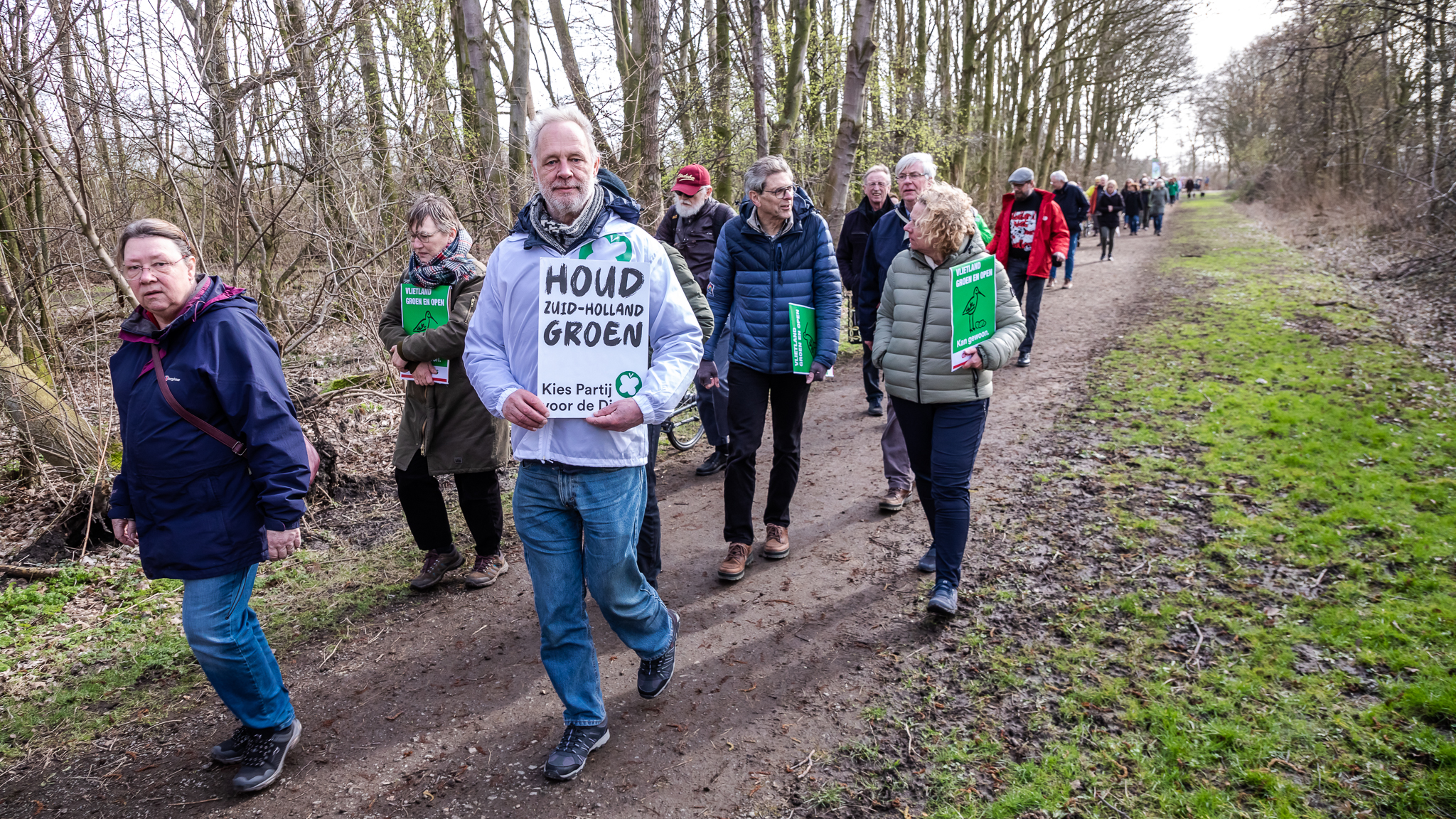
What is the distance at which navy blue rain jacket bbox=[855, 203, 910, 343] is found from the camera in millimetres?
5516

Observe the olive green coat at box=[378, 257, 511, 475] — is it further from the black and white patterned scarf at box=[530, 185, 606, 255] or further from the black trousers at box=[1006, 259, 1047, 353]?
the black trousers at box=[1006, 259, 1047, 353]

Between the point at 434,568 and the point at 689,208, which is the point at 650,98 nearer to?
the point at 689,208

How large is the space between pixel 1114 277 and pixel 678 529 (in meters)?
14.8

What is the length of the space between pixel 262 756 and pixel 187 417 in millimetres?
1341

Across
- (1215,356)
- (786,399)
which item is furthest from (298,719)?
(1215,356)

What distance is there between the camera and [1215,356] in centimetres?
894

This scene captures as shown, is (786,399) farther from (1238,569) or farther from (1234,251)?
(1234,251)

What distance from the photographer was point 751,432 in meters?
4.39

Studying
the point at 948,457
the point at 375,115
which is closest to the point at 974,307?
the point at 948,457

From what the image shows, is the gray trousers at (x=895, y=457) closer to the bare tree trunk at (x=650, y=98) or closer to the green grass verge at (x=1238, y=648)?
the green grass verge at (x=1238, y=648)

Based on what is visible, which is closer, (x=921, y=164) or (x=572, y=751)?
(x=572, y=751)

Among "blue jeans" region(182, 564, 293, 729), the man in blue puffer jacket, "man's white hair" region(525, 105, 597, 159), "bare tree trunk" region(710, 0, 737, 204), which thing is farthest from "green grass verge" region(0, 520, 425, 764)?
"bare tree trunk" region(710, 0, 737, 204)

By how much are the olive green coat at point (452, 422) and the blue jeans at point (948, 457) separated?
2206 millimetres

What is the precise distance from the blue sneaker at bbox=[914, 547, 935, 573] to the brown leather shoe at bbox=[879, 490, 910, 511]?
0.76m
